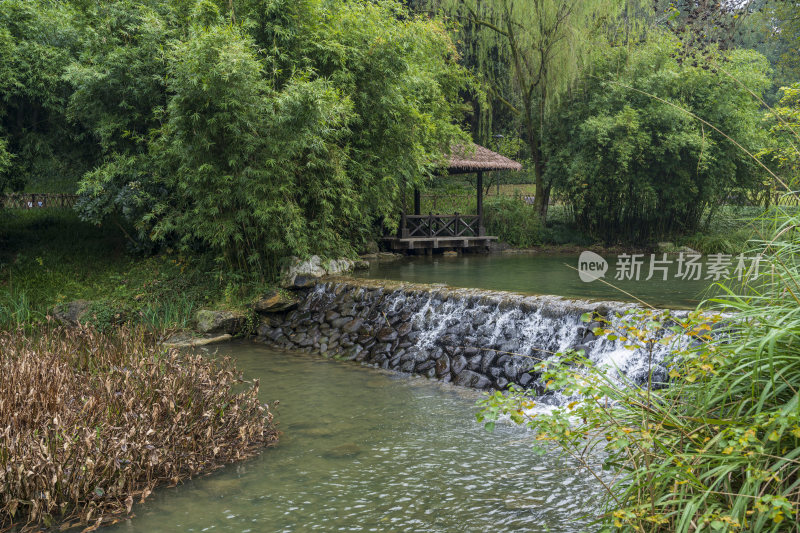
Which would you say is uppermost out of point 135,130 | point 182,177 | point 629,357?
point 135,130

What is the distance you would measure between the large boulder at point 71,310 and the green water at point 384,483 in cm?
547

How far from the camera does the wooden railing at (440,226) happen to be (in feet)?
57.0

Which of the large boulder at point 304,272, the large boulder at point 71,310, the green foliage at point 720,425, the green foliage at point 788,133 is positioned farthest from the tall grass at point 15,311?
the green foliage at point 788,133

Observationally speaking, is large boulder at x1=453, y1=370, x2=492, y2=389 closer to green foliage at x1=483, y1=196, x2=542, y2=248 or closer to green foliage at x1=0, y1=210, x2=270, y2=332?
green foliage at x1=0, y1=210, x2=270, y2=332

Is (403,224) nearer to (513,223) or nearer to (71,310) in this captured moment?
(513,223)

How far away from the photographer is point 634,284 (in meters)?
11.8

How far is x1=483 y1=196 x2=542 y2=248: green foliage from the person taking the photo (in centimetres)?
1970

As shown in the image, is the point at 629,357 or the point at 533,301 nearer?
the point at 629,357

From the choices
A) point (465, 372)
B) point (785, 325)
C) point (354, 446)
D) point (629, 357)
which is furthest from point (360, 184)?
point (785, 325)

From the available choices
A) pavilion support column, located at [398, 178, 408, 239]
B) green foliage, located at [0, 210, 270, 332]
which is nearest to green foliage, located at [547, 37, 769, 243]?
pavilion support column, located at [398, 178, 408, 239]

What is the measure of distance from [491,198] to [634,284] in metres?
9.81

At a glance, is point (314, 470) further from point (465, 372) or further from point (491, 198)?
point (491, 198)

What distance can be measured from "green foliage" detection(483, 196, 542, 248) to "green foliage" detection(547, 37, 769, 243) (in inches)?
59.3

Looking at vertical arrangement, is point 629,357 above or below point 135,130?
below
